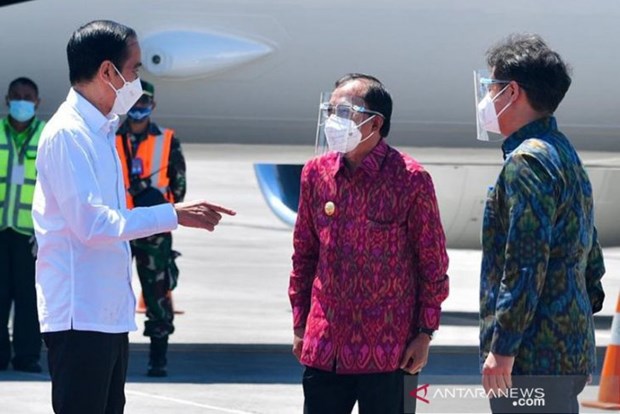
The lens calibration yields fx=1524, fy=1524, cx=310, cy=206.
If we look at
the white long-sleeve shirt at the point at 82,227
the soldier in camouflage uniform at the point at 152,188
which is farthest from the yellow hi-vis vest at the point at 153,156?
the white long-sleeve shirt at the point at 82,227


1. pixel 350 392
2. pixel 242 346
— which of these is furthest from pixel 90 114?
pixel 242 346

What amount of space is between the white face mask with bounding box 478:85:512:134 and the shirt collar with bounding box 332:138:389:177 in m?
0.36

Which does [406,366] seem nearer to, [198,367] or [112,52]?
[112,52]

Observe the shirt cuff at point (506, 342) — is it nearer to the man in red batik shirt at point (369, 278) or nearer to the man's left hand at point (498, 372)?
the man's left hand at point (498, 372)

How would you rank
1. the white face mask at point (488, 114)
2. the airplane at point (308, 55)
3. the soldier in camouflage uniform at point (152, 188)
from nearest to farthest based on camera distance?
the white face mask at point (488, 114)
the soldier in camouflage uniform at point (152, 188)
the airplane at point (308, 55)

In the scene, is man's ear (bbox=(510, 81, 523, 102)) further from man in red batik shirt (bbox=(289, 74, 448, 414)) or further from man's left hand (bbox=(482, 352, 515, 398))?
man's left hand (bbox=(482, 352, 515, 398))

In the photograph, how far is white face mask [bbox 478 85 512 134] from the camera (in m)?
4.34

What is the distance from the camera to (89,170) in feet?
14.6

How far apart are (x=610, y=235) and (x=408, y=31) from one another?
132 inches

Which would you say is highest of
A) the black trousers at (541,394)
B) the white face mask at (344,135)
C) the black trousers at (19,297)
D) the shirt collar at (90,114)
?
the shirt collar at (90,114)

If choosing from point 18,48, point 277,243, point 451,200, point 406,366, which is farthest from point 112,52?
point 277,243

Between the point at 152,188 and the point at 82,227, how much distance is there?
3746 mm

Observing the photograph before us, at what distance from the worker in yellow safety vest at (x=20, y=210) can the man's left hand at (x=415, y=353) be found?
4.04 metres

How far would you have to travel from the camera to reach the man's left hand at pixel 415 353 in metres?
4.71
